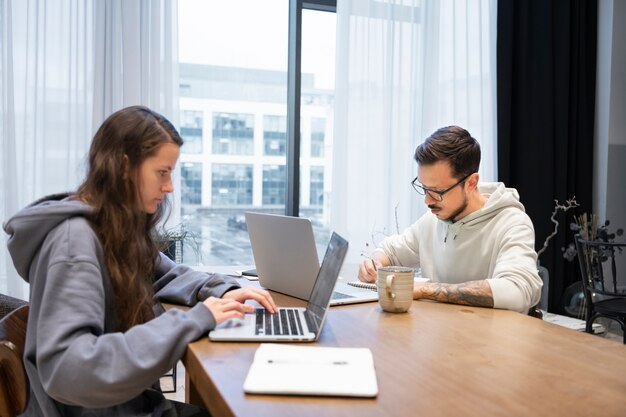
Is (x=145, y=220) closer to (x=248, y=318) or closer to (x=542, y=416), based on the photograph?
(x=248, y=318)

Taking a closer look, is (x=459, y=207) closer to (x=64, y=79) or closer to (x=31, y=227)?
(x=31, y=227)

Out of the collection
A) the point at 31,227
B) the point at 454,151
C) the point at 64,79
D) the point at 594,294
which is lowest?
the point at 594,294

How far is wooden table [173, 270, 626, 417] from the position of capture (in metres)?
0.83

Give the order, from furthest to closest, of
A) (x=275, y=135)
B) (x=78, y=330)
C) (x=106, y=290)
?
(x=275, y=135)
(x=106, y=290)
(x=78, y=330)

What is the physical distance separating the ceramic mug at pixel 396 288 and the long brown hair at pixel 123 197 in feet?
1.82

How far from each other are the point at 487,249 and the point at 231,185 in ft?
6.47

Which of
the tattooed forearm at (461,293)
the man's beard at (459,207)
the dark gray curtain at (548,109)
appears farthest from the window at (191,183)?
the tattooed forearm at (461,293)

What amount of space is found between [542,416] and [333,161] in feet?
8.81

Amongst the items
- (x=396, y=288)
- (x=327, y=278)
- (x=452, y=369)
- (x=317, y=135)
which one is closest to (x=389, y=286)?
(x=396, y=288)

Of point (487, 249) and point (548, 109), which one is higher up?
point (548, 109)

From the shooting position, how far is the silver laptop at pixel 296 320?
1.14 meters

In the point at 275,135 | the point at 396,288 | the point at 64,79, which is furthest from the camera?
the point at 275,135

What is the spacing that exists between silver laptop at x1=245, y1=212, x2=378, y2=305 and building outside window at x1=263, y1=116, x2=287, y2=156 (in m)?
1.90

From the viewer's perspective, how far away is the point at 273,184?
3625 millimetres
